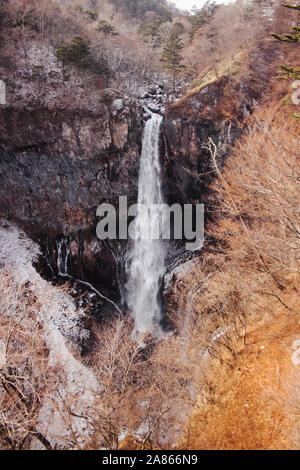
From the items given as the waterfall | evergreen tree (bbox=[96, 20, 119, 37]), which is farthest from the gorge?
evergreen tree (bbox=[96, 20, 119, 37])

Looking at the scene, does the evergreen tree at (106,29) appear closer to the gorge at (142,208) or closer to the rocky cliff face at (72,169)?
the gorge at (142,208)

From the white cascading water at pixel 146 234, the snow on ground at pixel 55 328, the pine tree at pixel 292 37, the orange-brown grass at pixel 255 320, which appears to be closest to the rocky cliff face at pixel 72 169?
the white cascading water at pixel 146 234

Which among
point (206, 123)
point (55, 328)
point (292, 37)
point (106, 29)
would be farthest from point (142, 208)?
point (106, 29)

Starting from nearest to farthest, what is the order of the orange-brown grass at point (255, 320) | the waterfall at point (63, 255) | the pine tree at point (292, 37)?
1. the pine tree at point (292, 37)
2. the orange-brown grass at point (255, 320)
3. the waterfall at point (63, 255)

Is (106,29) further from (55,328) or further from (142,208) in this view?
(55,328)

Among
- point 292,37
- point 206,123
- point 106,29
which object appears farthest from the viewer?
point 106,29
